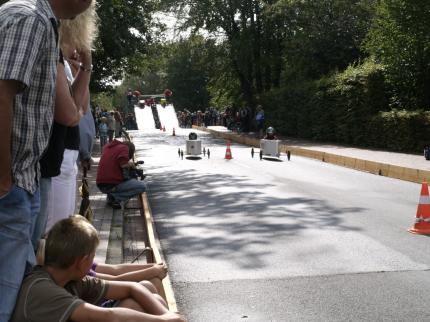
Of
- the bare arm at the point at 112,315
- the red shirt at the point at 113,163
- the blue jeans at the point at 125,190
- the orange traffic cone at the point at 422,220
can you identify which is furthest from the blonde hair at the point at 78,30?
the blue jeans at the point at 125,190

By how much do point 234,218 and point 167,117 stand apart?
45895 millimetres

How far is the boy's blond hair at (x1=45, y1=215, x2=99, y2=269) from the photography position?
9.10 ft

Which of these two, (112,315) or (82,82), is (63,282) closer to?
(112,315)

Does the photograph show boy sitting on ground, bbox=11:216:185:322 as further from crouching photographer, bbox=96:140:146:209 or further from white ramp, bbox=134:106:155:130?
white ramp, bbox=134:106:155:130

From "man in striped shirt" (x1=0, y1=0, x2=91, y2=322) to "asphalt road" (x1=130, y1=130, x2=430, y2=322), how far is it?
271cm

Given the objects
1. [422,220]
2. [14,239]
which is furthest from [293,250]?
[14,239]

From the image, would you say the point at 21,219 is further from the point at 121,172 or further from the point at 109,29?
the point at 109,29

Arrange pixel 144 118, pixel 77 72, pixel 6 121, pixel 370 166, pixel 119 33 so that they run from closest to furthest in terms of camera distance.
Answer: pixel 6 121, pixel 77 72, pixel 370 166, pixel 119 33, pixel 144 118

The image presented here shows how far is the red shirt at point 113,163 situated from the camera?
9781 mm

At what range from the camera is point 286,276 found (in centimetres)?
611

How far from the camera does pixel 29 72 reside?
2307mm

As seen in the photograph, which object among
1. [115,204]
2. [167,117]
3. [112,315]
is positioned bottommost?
[167,117]

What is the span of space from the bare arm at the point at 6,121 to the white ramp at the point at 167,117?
159ft

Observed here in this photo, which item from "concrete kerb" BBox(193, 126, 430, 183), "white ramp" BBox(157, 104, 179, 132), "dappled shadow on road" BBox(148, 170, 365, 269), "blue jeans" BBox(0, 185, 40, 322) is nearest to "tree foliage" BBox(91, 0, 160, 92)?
"concrete kerb" BBox(193, 126, 430, 183)
